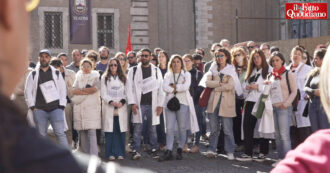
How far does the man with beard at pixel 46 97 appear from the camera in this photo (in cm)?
988

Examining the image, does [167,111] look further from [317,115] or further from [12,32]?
[12,32]

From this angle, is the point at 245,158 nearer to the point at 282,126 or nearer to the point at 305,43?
the point at 282,126

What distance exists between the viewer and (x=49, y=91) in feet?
32.5

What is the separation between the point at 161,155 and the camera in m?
11.8

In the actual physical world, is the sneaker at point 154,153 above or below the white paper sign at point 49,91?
below

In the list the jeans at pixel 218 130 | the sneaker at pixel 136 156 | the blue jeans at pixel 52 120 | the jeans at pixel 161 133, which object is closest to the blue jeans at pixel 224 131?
the jeans at pixel 218 130

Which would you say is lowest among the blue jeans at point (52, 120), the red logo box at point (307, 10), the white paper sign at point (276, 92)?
the blue jeans at point (52, 120)

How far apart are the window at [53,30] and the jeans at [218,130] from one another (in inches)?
636

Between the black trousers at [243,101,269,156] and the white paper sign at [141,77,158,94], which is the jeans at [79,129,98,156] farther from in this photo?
the black trousers at [243,101,269,156]

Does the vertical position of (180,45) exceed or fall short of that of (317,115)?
it exceeds it

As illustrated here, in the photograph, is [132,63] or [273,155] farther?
[132,63]

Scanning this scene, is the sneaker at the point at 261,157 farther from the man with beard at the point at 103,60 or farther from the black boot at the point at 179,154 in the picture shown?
the man with beard at the point at 103,60

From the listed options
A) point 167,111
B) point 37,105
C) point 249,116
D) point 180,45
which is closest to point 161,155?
point 167,111

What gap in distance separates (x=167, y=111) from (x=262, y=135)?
1.75m
